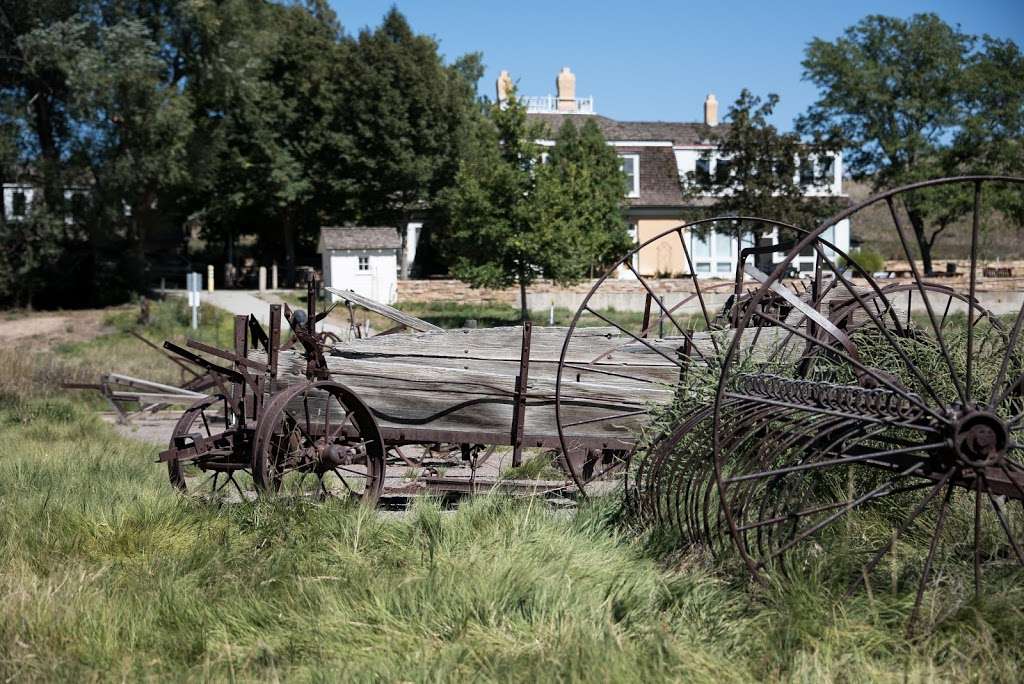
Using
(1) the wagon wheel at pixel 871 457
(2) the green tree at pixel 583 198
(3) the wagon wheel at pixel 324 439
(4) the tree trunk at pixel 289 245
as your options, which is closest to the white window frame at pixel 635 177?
(2) the green tree at pixel 583 198

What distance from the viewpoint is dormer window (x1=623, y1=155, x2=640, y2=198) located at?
40656mm

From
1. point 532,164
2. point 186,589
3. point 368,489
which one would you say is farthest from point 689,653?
point 532,164

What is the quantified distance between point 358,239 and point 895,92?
21.6m

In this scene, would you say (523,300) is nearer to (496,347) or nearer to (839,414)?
(496,347)

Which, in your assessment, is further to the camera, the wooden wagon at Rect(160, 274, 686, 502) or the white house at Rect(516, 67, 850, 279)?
the white house at Rect(516, 67, 850, 279)

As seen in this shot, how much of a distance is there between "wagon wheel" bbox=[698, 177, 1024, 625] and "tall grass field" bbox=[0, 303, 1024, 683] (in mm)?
245

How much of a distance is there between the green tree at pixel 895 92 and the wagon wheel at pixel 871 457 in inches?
1377

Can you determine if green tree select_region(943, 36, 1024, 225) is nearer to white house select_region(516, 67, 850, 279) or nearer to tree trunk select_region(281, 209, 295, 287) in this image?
white house select_region(516, 67, 850, 279)

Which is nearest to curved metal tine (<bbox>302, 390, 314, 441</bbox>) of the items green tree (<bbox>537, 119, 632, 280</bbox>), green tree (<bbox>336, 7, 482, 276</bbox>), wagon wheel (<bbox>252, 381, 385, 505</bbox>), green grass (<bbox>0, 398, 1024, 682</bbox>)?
wagon wheel (<bbox>252, 381, 385, 505</bbox>)

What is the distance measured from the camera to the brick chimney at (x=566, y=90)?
4525 cm

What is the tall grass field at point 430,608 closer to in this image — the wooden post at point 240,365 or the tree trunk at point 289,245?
the wooden post at point 240,365

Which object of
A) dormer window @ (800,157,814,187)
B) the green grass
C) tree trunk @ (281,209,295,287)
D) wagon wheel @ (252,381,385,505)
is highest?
dormer window @ (800,157,814,187)

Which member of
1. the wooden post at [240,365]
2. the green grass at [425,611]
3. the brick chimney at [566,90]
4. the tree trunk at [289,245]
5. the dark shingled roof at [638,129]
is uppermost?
the brick chimney at [566,90]

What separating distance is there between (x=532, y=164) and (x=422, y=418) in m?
23.0
